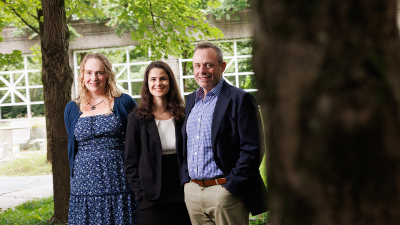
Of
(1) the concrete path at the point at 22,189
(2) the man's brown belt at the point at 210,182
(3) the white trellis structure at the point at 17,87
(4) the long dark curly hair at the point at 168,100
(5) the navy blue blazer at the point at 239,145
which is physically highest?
(3) the white trellis structure at the point at 17,87

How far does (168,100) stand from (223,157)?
1.02 m

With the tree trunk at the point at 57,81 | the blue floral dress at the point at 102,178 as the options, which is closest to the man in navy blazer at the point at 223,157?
the blue floral dress at the point at 102,178

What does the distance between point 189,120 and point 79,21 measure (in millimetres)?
13740

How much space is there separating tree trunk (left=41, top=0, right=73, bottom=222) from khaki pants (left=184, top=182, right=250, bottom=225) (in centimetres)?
297

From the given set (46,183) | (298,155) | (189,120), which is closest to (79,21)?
(46,183)

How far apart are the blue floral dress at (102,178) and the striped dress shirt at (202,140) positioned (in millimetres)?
841

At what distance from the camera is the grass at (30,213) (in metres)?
5.95

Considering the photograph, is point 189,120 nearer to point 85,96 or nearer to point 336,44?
point 85,96

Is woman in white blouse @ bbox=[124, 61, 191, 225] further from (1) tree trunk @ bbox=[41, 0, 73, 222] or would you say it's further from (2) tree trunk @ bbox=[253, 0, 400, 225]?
(2) tree trunk @ bbox=[253, 0, 400, 225]

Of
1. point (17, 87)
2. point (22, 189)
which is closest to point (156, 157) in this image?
point (22, 189)

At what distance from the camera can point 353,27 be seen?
0.71 meters

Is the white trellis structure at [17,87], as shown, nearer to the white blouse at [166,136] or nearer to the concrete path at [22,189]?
the concrete path at [22,189]

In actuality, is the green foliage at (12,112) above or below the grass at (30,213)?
above

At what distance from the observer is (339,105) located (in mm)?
713
